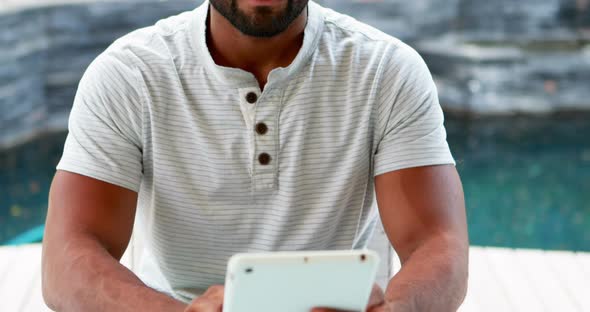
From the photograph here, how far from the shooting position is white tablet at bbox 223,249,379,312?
0.83 meters

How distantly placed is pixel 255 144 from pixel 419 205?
0.91ft

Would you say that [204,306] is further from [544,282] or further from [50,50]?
[50,50]

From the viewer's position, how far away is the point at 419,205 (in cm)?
129

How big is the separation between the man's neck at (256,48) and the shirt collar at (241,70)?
22 millimetres

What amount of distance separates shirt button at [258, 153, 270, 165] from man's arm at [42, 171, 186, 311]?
0.68 ft

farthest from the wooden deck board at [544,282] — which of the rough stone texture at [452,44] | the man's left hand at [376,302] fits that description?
the rough stone texture at [452,44]

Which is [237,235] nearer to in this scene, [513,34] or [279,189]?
[279,189]

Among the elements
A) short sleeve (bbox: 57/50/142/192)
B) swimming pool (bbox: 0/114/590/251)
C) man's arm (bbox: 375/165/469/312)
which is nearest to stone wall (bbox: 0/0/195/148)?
swimming pool (bbox: 0/114/590/251)

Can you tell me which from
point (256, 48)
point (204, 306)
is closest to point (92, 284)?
point (204, 306)

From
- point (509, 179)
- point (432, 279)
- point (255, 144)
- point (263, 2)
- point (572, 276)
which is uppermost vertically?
point (263, 2)

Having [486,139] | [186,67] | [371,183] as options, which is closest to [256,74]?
[186,67]

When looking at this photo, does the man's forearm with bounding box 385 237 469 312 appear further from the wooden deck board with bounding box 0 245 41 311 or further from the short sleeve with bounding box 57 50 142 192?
the wooden deck board with bounding box 0 245 41 311

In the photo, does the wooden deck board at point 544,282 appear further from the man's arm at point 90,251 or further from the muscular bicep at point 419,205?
the man's arm at point 90,251

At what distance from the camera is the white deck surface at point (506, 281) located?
230cm
